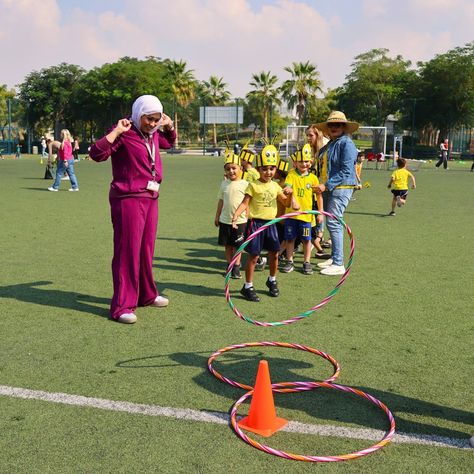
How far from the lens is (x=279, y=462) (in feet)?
11.5

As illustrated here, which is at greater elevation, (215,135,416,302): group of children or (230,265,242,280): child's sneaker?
(215,135,416,302): group of children

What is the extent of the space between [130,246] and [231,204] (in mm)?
2126

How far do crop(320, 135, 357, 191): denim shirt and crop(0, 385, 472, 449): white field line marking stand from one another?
4.90 meters

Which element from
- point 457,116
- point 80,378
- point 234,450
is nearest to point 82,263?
point 80,378

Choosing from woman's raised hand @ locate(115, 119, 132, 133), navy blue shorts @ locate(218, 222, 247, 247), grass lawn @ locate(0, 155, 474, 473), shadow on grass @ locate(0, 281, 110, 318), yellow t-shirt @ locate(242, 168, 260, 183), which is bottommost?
shadow on grass @ locate(0, 281, 110, 318)

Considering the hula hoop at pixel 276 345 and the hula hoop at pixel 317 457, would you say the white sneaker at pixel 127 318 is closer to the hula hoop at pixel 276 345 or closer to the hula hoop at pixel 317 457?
the hula hoop at pixel 276 345

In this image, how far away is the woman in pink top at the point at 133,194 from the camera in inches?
238

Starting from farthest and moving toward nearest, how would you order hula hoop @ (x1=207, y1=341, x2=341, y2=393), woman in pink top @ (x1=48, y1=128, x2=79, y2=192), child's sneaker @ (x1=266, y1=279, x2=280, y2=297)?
1. woman in pink top @ (x1=48, y1=128, x2=79, y2=192)
2. child's sneaker @ (x1=266, y1=279, x2=280, y2=297)
3. hula hoop @ (x1=207, y1=341, x2=341, y2=393)

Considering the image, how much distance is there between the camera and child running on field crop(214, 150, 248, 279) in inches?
311

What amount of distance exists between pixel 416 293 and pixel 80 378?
4351mm

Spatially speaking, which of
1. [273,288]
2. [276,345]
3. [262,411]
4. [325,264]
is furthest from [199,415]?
[325,264]

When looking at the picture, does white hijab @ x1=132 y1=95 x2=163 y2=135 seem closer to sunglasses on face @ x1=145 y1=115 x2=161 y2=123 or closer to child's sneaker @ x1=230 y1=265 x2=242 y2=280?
sunglasses on face @ x1=145 y1=115 x2=161 y2=123

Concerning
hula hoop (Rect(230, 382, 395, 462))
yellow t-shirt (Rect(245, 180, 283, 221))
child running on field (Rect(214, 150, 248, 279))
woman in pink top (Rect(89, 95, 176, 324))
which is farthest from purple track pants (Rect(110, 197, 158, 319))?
hula hoop (Rect(230, 382, 395, 462))

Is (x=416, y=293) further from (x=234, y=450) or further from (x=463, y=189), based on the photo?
(x=463, y=189)
